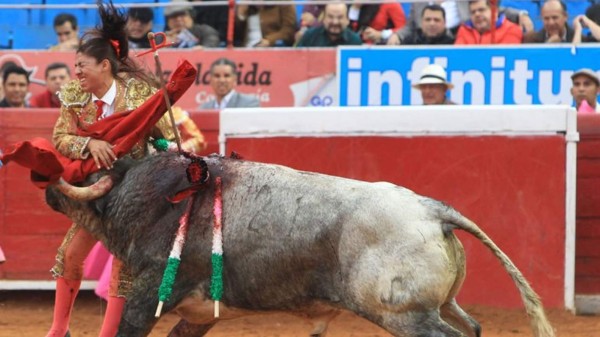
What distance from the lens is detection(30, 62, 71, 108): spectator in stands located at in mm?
9336

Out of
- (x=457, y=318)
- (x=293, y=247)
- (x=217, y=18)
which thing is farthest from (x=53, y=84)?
(x=457, y=318)

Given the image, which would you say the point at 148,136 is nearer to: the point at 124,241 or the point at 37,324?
the point at 124,241

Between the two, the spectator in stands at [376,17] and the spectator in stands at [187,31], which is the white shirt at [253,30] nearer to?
the spectator in stands at [187,31]

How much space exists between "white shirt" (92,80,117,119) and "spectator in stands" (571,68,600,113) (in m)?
4.11

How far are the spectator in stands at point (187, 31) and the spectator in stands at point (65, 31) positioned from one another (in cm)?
84

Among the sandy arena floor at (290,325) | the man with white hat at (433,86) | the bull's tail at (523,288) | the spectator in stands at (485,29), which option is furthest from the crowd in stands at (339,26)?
the bull's tail at (523,288)

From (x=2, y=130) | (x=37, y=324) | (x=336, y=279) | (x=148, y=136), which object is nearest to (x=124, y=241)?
(x=148, y=136)

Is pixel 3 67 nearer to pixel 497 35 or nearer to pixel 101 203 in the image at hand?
pixel 497 35

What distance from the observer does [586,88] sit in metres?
8.54

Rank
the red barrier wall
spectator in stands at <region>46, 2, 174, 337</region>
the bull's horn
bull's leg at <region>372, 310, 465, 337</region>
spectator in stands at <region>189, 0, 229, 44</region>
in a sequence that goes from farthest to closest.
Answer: spectator in stands at <region>189, 0, 229, 44</region>
the red barrier wall
spectator in stands at <region>46, 2, 174, 337</region>
the bull's horn
bull's leg at <region>372, 310, 465, 337</region>

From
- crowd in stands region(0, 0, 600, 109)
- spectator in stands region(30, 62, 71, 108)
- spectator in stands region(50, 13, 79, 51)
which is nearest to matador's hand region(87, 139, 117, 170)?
crowd in stands region(0, 0, 600, 109)

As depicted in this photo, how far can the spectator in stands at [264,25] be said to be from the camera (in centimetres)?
991

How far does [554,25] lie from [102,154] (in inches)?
193

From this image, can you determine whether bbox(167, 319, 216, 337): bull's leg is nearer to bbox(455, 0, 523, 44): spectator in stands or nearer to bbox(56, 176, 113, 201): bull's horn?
bbox(56, 176, 113, 201): bull's horn
